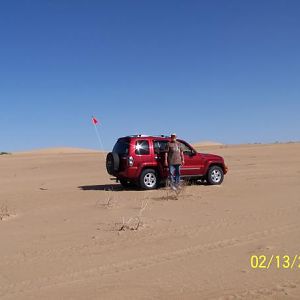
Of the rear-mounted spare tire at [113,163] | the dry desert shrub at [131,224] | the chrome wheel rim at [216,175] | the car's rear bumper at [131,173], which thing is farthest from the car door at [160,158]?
the dry desert shrub at [131,224]

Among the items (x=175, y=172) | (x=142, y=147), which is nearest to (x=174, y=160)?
(x=175, y=172)

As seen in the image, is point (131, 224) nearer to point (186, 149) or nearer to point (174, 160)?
point (174, 160)

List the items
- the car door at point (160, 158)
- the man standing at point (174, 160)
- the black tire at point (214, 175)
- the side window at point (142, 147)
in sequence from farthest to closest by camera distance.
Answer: the black tire at point (214, 175) → the car door at point (160, 158) → the side window at point (142, 147) → the man standing at point (174, 160)

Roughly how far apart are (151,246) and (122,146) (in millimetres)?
8772

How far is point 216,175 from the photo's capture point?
1744 centimetres

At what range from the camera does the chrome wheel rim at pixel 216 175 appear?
683 inches

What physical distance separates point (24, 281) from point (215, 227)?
395 cm

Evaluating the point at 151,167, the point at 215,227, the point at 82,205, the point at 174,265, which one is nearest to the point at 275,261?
the point at 174,265

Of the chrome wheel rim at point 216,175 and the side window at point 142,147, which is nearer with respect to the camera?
the side window at point 142,147

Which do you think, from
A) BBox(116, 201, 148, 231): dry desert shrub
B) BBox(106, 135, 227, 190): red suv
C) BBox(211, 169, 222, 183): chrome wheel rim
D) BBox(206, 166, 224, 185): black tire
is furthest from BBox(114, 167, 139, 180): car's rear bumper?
BBox(116, 201, 148, 231): dry desert shrub

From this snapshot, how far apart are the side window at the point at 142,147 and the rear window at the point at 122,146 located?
0.31m

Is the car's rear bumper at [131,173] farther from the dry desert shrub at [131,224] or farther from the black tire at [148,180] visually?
the dry desert shrub at [131,224]

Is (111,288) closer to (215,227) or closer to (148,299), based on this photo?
(148,299)
